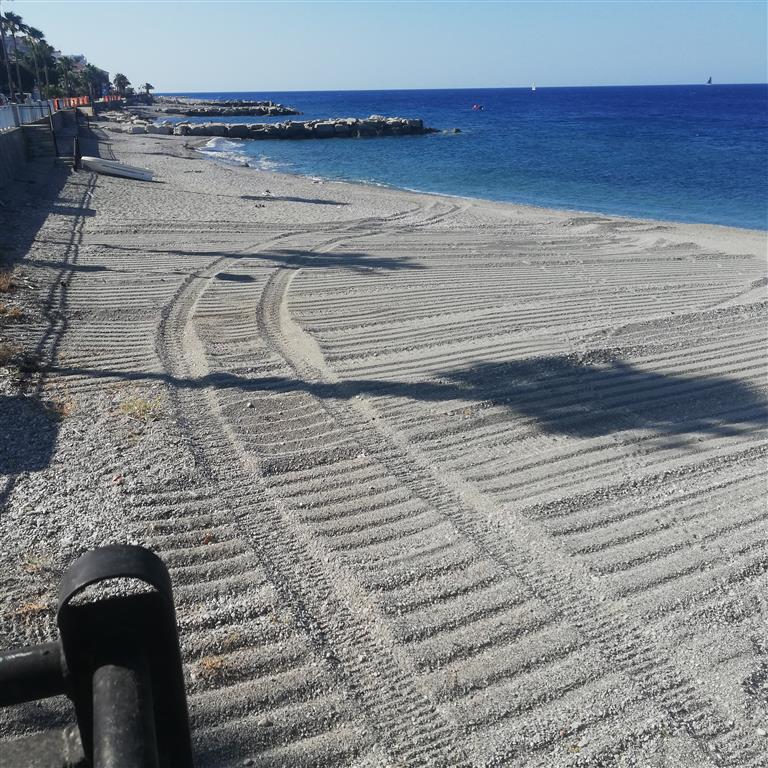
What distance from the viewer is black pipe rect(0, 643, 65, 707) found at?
1050 mm

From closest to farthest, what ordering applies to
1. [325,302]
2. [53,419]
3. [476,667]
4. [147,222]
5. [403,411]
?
1. [476,667]
2. [53,419]
3. [403,411]
4. [325,302]
5. [147,222]

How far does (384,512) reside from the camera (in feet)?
16.7

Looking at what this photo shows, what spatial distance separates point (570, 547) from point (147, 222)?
13674 millimetres

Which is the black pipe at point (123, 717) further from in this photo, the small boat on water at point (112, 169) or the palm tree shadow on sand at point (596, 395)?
the small boat on water at point (112, 169)

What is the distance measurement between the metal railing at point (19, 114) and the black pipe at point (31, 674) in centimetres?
2429

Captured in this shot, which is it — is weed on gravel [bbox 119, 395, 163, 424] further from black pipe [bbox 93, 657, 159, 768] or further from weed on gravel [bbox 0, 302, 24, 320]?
black pipe [bbox 93, 657, 159, 768]

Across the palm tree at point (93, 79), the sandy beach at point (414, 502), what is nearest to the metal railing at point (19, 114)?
the sandy beach at point (414, 502)

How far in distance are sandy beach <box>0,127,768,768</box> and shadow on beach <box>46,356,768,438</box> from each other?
4cm

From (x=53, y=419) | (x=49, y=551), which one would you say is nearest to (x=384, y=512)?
(x=49, y=551)

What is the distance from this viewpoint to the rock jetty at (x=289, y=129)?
189ft

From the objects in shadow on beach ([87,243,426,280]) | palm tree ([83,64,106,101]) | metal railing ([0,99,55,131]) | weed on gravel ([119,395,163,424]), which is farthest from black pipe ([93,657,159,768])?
palm tree ([83,64,106,101])

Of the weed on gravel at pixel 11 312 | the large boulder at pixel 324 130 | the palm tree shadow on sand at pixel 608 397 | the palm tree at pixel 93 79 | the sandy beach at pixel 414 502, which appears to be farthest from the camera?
the palm tree at pixel 93 79

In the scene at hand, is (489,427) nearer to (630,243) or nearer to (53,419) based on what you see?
(53,419)

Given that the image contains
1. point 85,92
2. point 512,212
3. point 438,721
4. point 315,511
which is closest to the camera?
point 438,721
